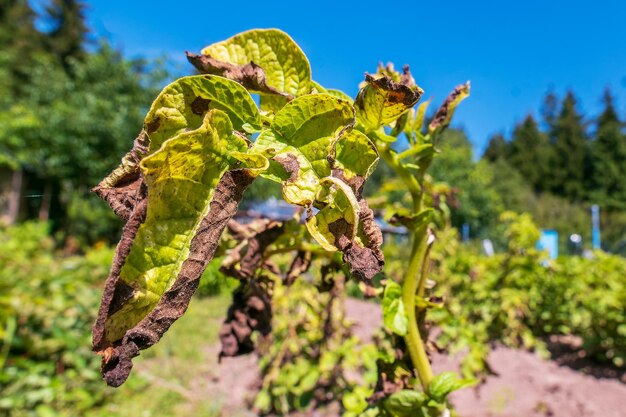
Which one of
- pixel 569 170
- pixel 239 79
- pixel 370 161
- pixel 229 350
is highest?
pixel 569 170

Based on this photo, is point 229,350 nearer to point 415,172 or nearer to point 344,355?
point 415,172

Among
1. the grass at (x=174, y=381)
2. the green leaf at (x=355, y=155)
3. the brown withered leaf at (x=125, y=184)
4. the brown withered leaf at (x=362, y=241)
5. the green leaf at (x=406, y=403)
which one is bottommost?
the grass at (x=174, y=381)

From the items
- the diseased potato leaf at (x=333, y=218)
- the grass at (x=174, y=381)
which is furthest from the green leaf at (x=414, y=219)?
the grass at (x=174, y=381)

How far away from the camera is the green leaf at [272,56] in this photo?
2.06ft

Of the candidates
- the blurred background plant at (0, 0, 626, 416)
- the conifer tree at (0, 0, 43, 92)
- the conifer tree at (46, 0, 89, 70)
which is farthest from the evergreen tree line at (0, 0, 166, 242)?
the conifer tree at (46, 0, 89, 70)

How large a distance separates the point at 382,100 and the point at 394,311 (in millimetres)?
351

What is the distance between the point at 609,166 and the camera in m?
45.5

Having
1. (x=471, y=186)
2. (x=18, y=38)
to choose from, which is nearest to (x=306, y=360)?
(x=471, y=186)

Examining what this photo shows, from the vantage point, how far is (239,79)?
0.62 metres

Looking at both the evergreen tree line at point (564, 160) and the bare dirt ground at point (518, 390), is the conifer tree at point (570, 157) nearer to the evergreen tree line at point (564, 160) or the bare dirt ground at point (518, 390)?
the evergreen tree line at point (564, 160)

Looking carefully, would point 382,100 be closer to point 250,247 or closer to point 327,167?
point 327,167

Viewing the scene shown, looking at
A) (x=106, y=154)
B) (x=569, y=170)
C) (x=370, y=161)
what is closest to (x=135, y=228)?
(x=370, y=161)

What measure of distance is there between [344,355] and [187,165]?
9.02ft

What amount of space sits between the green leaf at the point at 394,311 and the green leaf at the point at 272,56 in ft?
1.15
